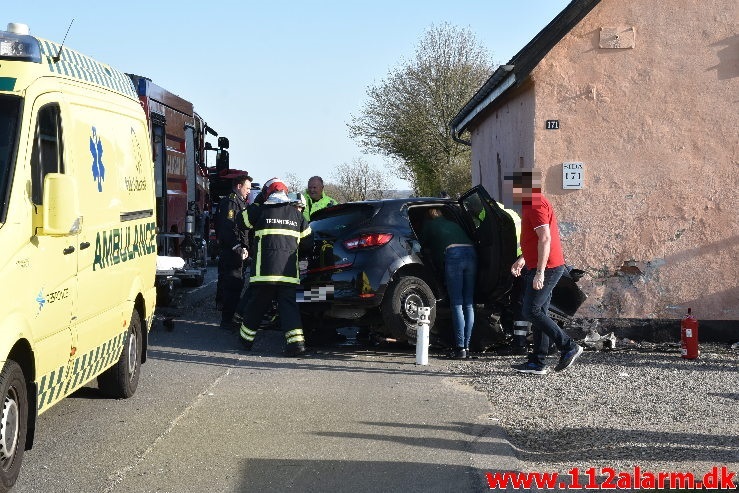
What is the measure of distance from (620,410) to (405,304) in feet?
11.4

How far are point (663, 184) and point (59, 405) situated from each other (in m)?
7.64

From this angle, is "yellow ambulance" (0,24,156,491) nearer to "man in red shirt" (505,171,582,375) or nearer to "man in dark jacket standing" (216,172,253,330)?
"man in red shirt" (505,171,582,375)

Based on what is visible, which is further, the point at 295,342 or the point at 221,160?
the point at 221,160

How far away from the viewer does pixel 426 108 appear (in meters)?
46.8

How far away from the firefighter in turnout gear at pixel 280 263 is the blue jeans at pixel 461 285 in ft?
5.29

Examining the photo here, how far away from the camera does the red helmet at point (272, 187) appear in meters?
11.3

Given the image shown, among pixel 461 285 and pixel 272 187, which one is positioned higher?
pixel 272 187

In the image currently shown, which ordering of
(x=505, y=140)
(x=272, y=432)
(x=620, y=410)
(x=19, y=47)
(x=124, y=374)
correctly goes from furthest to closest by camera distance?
(x=505, y=140)
(x=124, y=374)
(x=620, y=410)
(x=272, y=432)
(x=19, y=47)

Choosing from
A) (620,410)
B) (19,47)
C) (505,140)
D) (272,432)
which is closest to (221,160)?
(505,140)

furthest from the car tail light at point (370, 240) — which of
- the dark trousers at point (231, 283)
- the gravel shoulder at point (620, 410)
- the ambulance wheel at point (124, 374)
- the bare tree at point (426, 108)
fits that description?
the bare tree at point (426, 108)

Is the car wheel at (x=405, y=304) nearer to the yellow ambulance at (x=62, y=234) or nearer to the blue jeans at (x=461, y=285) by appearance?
the blue jeans at (x=461, y=285)

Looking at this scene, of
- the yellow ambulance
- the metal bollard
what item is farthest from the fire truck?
the yellow ambulance

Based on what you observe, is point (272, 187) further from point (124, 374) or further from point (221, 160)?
point (221, 160)

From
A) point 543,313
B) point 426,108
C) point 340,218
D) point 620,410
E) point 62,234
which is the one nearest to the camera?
point 62,234
